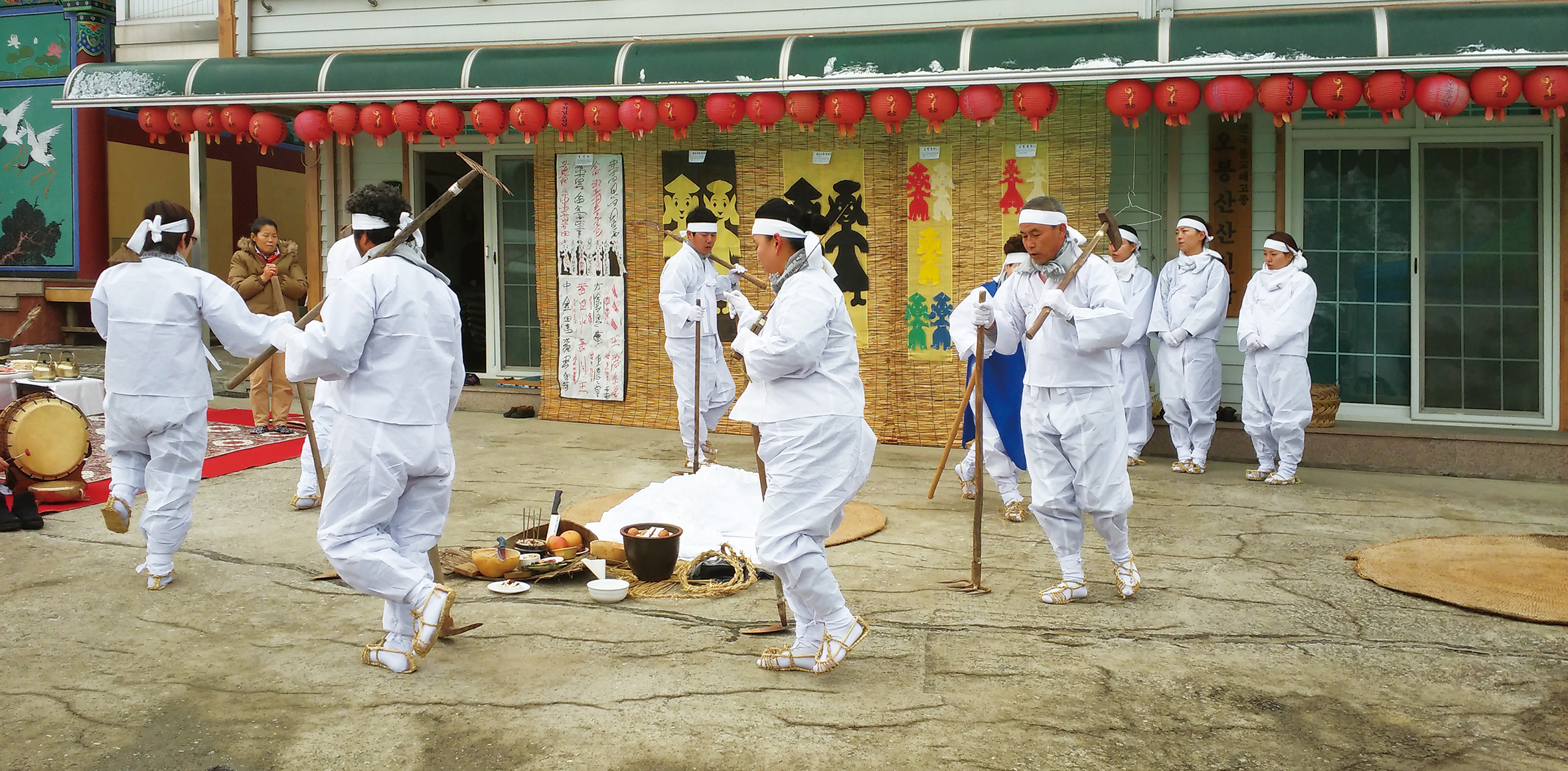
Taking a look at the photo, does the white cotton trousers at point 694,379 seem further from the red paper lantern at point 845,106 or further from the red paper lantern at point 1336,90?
the red paper lantern at point 1336,90

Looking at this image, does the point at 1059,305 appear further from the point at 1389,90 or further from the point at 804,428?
the point at 1389,90

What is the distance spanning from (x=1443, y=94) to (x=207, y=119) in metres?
10.1

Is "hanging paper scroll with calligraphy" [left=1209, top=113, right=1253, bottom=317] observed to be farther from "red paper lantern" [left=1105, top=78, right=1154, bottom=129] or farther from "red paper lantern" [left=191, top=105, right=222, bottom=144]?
"red paper lantern" [left=191, top=105, right=222, bottom=144]

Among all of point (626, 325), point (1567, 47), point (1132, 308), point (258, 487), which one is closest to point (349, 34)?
point (626, 325)

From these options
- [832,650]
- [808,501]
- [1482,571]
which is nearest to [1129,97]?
[1482,571]

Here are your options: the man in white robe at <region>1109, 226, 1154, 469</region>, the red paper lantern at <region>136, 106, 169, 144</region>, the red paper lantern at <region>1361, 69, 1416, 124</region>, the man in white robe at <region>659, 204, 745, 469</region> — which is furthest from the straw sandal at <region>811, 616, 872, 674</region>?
the red paper lantern at <region>136, 106, 169, 144</region>

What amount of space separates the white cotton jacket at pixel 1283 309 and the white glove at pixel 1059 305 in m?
3.86

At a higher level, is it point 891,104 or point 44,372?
point 891,104

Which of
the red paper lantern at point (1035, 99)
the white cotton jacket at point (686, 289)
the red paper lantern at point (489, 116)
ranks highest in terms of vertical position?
the red paper lantern at point (489, 116)

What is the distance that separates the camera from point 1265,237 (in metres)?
9.88

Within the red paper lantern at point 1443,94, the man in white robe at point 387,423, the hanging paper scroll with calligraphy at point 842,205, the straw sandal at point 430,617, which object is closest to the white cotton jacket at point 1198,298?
the red paper lantern at point 1443,94

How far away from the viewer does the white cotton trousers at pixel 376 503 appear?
4.47 meters

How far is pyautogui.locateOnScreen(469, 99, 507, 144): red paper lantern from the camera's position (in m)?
10.0

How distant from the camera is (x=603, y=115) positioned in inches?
384
